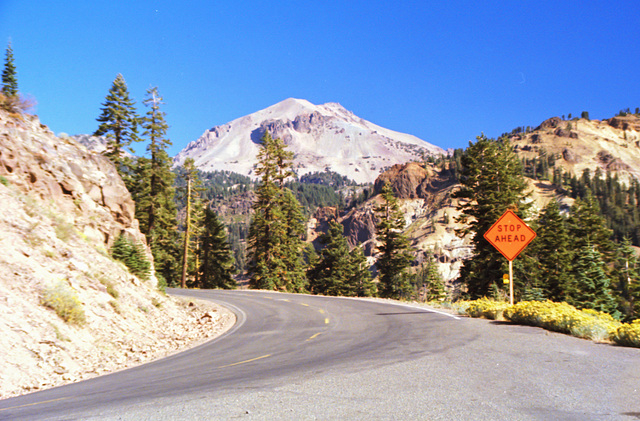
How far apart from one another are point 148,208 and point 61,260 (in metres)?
29.0

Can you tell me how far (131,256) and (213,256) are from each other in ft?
117

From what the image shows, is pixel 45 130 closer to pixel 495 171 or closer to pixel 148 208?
pixel 148 208

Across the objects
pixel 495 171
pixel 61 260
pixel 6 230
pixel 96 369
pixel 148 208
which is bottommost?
pixel 96 369

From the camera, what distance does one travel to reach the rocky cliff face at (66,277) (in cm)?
1047

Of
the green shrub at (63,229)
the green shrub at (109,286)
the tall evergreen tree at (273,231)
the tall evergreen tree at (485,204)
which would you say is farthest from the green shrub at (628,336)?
the tall evergreen tree at (273,231)

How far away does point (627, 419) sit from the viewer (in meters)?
4.53

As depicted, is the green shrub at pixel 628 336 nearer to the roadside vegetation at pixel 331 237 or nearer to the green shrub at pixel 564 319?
Answer: the green shrub at pixel 564 319

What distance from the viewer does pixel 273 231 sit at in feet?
153

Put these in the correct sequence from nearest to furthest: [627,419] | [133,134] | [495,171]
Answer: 1. [627,419]
2. [495,171]
3. [133,134]

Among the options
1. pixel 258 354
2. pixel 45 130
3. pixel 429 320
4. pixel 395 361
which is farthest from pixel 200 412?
pixel 45 130

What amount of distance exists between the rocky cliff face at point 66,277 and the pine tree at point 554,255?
112 ft

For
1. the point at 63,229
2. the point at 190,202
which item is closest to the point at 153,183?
the point at 190,202

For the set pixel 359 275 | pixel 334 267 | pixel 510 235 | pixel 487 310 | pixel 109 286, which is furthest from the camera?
pixel 359 275

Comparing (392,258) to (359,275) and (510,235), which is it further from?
(510,235)
